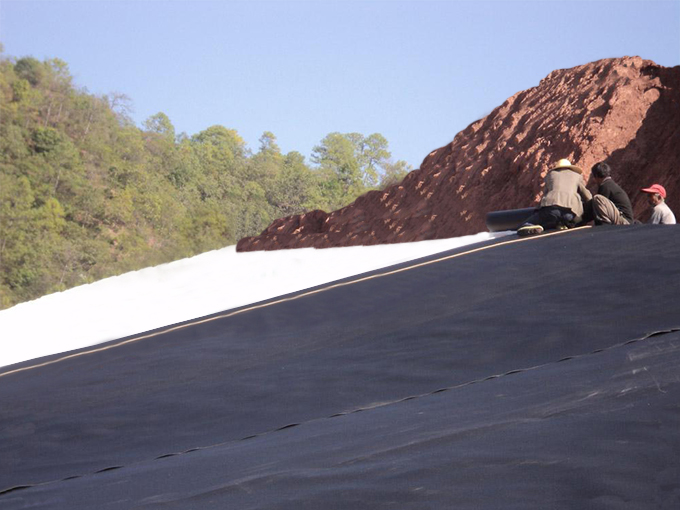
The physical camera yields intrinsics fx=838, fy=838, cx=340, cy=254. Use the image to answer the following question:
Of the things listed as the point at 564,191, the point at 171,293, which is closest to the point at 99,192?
the point at 171,293

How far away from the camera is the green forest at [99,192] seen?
22.1 meters

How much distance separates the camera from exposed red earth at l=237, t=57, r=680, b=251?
798cm

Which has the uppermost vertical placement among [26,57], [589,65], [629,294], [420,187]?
[26,57]

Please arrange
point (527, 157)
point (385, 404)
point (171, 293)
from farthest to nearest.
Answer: point (527, 157) < point (171, 293) < point (385, 404)

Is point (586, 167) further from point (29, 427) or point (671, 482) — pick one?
point (671, 482)

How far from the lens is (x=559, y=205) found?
192 inches

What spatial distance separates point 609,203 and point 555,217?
0.31 meters

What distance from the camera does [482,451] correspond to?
4.68 feet

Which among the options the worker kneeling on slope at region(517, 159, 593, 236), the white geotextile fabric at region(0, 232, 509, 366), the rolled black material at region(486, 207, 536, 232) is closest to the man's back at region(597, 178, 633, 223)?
the worker kneeling on slope at region(517, 159, 593, 236)

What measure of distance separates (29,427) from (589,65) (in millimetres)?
8451

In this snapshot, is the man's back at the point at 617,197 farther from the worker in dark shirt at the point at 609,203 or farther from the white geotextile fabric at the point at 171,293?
the white geotextile fabric at the point at 171,293

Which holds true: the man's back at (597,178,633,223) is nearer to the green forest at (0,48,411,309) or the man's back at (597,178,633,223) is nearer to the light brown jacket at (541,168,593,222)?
the light brown jacket at (541,168,593,222)

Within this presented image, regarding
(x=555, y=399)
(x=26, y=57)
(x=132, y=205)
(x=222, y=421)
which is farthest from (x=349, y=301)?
(x=26, y=57)

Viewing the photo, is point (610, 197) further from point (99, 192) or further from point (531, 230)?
point (99, 192)
